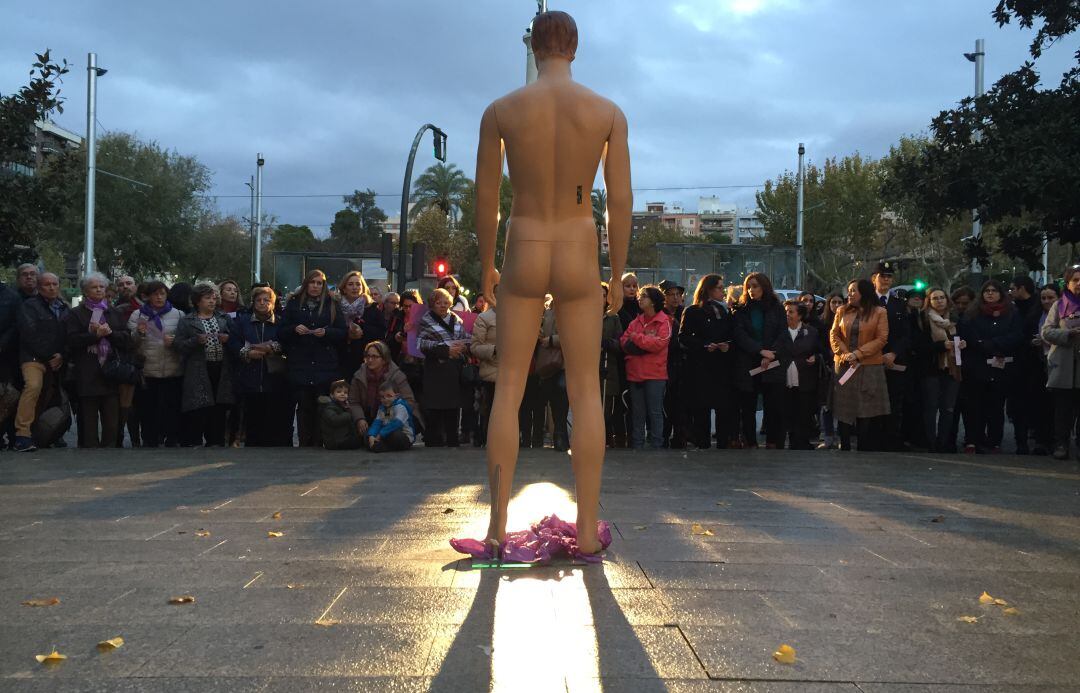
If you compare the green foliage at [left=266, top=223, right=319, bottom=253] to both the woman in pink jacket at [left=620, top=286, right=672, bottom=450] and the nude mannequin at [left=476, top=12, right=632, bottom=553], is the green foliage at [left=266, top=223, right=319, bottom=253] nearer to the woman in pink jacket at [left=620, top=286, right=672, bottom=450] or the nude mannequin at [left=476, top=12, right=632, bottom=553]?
the woman in pink jacket at [left=620, top=286, right=672, bottom=450]

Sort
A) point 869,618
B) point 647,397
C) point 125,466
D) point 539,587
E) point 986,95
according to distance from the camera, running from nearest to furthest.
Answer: point 869,618
point 539,587
point 125,466
point 647,397
point 986,95

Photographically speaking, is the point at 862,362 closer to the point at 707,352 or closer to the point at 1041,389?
the point at 707,352

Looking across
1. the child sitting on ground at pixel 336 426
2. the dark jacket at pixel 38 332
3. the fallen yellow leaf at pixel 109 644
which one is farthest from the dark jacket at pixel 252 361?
the fallen yellow leaf at pixel 109 644

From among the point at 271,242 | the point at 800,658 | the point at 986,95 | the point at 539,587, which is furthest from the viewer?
the point at 271,242

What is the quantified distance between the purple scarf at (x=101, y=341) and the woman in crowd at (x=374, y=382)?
275cm

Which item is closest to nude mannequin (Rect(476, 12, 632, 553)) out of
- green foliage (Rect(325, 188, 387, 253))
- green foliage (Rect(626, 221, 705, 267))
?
green foliage (Rect(626, 221, 705, 267))

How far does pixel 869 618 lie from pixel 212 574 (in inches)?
108

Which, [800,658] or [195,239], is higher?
[195,239]

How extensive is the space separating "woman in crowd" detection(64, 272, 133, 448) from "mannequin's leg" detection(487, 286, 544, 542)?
809cm

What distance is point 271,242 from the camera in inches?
3260

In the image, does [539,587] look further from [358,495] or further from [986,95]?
[986,95]

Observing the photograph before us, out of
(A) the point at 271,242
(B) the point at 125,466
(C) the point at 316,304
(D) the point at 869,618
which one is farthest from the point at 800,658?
(A) the point at 271,242

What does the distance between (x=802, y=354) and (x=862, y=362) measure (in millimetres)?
→ 756

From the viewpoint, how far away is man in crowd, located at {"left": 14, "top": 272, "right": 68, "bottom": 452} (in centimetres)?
1162
